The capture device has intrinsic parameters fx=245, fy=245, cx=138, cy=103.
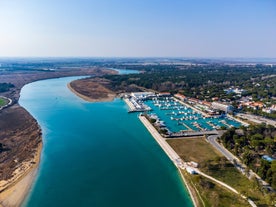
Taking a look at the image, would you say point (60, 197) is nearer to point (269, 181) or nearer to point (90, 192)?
point (90, 192)

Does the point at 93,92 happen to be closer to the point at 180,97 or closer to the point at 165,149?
the point at 180,97

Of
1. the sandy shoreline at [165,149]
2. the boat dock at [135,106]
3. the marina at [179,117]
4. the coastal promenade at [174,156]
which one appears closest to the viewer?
the sandy shoreline at [165,149]

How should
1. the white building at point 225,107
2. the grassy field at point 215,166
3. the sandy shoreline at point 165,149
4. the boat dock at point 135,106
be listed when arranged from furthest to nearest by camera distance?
the boat dock at point 135,106 < the white building at point 225,107 < the sandy shoreline at point 165,149 < the grassy field at point 215,166

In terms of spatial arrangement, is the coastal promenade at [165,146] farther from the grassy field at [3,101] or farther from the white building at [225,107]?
the grassy field at [3,101]

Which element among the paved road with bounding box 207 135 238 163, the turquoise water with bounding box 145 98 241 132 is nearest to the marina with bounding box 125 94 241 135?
the turquoise water with bounding box 145 98 241 132

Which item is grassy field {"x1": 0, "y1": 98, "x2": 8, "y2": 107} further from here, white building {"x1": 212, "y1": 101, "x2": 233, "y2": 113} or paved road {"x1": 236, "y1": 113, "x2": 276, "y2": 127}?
paved road {"x1": 236, "y1": 113, "x2": 276, "y2": 127}

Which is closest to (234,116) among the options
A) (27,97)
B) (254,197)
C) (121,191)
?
(254,197)

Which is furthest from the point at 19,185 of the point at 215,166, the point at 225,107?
the point at 225,107

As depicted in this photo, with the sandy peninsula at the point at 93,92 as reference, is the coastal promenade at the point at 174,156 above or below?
above

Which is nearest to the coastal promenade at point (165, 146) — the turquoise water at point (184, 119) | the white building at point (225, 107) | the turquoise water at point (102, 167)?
the turquoise water at point (102, 167)
